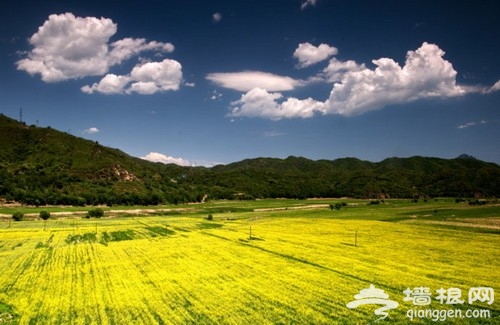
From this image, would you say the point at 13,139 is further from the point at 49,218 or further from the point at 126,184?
the point at 49,218

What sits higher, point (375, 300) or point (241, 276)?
point (375, 300)

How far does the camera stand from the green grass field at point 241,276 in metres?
25.0

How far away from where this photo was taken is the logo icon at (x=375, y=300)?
24997mm

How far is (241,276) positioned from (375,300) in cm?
1277

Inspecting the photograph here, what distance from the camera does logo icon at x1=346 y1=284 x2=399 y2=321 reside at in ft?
82.0

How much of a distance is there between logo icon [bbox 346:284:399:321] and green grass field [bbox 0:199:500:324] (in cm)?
50

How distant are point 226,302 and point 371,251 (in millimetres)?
24582

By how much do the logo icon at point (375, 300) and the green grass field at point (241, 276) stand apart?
50 centimetres

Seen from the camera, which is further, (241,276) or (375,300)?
(241,276)

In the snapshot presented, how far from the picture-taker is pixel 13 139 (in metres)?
190

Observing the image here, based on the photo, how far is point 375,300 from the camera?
27.1 metres

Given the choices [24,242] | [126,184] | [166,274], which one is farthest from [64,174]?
[166,274]

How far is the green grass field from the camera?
82.0 feet

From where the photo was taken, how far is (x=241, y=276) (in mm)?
35281
